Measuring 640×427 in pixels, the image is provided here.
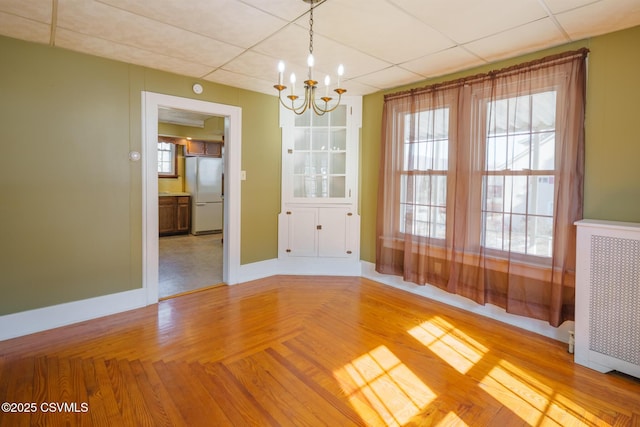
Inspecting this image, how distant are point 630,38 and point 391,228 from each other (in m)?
2.60

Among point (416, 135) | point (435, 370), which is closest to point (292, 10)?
point (416, 135)

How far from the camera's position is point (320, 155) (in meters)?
4.51

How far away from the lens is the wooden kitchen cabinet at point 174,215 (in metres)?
7.36

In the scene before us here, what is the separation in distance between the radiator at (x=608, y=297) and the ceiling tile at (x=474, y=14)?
153cm

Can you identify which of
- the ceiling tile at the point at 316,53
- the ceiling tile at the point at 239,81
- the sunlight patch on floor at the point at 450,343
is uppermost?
the ceiling tile at the point at 239,81

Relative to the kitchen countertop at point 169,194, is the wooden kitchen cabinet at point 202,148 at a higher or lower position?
higher

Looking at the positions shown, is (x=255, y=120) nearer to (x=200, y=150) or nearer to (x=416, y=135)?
(x=416, y=135)

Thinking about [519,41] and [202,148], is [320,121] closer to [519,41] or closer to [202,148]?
[519,41]

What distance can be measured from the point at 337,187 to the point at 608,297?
3.03 meters

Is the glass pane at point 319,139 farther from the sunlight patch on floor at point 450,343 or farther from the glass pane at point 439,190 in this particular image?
the sunlight patch on floor at point 450,343

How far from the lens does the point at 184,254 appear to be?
226 inches

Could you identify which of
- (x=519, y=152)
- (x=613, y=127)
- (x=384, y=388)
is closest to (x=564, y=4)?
(x=613, y=127)

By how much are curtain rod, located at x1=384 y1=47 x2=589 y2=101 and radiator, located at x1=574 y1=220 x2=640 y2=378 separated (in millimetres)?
1331

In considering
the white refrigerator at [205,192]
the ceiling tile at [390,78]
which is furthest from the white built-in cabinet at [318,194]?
the white refrigerator at [205,192]
